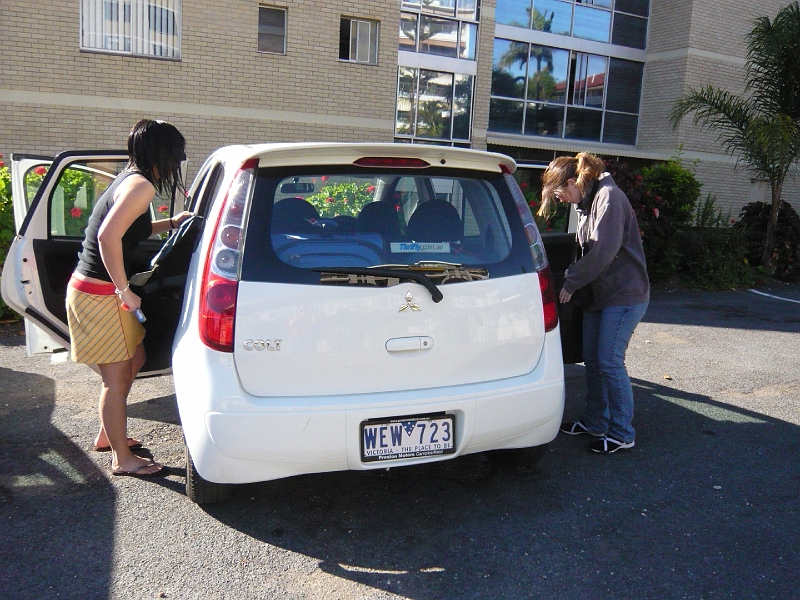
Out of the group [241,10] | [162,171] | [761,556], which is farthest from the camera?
[241,10]

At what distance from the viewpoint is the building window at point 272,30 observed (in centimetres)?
1327

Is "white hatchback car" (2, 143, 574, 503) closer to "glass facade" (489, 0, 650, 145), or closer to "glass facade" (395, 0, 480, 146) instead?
"glass facade" (395, 0, 480, 146)

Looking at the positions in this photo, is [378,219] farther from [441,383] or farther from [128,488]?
[128,488]

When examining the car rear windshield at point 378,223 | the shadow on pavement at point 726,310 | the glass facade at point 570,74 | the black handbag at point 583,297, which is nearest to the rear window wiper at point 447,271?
the car rear windshield at point 378,223

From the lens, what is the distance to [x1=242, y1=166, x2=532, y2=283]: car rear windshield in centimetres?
295

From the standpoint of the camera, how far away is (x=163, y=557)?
9.84 feet

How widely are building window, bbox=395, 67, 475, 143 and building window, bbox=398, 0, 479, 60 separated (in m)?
0.54

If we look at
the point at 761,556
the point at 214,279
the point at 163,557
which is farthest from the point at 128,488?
the point at 761,556

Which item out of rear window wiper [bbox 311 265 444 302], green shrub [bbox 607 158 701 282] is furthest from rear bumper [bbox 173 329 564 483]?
green shrub [bbox 607 158 701 282]

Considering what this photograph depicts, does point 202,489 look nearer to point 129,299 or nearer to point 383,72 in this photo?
point 129,299

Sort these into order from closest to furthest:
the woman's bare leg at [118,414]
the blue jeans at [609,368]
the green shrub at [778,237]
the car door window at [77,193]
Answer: the woman's bare leg at [118,414] → the blue jeans at [609,368] → the car door window at [77,193] → the green shrub at [778,237]

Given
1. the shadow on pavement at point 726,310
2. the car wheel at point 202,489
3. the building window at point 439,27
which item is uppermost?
the building window at point 439,27

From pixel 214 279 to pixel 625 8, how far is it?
62.3 feet

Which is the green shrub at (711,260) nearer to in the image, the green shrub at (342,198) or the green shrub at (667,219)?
the green shrub at (667,219)
